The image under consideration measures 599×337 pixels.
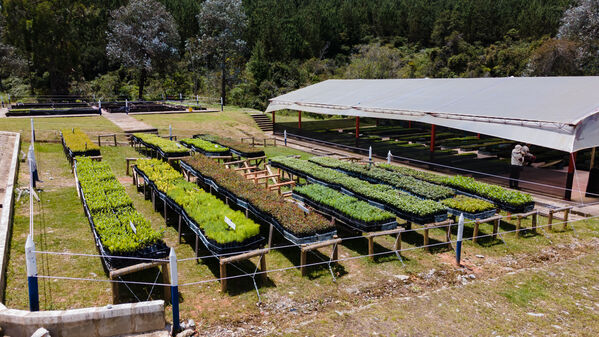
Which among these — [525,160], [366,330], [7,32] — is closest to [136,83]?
[7,32]

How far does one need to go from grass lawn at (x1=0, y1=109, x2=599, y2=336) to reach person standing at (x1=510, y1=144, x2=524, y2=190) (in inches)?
169

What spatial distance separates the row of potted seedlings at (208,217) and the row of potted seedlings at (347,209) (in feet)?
8.46

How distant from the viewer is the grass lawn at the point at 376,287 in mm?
7559

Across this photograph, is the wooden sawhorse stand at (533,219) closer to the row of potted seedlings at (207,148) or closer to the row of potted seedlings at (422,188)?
the row of potted seedlings at (422,188)

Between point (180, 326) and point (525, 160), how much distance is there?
16007 mm

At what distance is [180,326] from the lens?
23.3 feet

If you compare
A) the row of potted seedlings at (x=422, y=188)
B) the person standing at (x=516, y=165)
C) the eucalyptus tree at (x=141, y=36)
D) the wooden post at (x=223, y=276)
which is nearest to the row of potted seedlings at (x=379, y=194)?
the row of potted seedlings at (x=422, y=188)

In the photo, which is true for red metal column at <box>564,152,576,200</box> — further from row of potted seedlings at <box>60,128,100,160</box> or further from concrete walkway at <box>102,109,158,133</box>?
concrete walkway at <box>102,109,158,133</box>

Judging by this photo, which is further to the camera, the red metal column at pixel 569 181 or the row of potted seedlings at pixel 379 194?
the red metal column at pixel 569 181

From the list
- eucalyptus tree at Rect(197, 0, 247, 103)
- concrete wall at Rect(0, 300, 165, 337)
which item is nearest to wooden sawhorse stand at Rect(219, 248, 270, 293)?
concrete wall at Rect(0, 300, 165, 337)

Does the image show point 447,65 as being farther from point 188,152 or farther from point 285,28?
point 188,152

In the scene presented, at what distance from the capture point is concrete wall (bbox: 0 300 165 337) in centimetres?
632

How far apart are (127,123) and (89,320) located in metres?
24.8

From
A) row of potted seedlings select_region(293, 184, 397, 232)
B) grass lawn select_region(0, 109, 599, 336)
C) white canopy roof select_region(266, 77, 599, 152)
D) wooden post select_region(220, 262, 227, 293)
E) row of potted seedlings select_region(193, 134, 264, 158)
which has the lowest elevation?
grass lawn select_region(0, 109, 599, 336)
